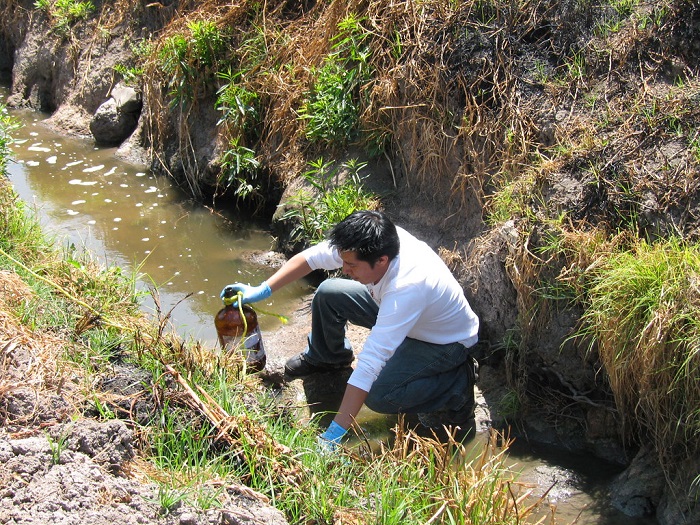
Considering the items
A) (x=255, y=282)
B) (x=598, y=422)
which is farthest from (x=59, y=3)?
(x=598, y=422)

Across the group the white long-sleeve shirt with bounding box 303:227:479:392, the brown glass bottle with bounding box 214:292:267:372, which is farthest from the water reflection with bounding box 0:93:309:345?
the white long-sleeve shirt with bounding box 303:227:479:392

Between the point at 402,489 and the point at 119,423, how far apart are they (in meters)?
1.17

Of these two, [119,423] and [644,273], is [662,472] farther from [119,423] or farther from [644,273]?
[119,423]

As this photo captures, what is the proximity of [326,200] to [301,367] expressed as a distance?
4.61ft

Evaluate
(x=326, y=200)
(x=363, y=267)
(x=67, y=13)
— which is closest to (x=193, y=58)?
(x=326, y=200)

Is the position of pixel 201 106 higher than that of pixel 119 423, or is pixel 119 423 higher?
pixel 201 106

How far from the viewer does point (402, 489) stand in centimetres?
291

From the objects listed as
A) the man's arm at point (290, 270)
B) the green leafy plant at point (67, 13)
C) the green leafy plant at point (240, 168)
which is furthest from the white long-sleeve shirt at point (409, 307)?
the green leafy plant at point (67, 13)

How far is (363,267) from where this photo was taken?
3836 mm

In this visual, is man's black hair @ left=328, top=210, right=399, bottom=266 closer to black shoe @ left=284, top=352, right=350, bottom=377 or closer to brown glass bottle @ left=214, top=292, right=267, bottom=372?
brown glass bottle @ left=214, top=292, right=267, bottom=372

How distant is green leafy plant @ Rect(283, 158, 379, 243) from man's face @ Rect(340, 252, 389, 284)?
5.17 ft

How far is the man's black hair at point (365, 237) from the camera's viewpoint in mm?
3750

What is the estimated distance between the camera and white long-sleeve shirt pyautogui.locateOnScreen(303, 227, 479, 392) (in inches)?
145

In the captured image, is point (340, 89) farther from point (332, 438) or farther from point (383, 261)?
point (332, 438)
